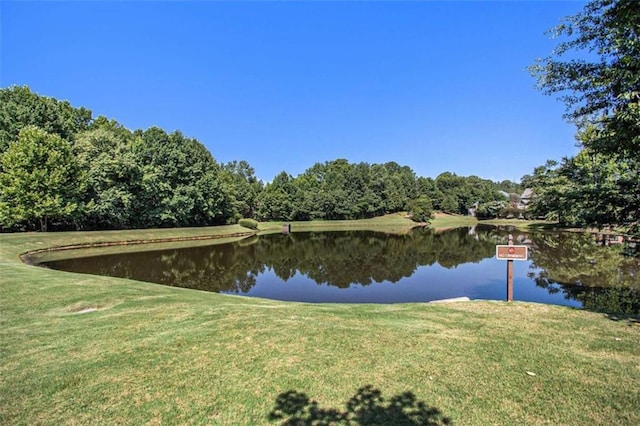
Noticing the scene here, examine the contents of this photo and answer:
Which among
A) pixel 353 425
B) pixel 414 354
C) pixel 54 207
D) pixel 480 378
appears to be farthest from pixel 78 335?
pixel 54 207

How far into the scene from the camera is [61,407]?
137 inches

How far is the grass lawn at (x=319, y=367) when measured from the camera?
3377 millimetres

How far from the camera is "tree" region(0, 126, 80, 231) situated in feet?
88.4

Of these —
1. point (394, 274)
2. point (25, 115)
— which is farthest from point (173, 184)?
point (394, 274)

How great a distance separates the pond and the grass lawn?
208 inches

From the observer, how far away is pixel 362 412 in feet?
11.0

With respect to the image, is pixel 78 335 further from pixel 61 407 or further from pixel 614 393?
pixel 614 393

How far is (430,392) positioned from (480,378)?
2.49ft

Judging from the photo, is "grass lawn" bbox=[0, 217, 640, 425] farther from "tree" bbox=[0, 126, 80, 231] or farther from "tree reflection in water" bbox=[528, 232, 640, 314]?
"tree" bbox=[0, 126, 80, 231]

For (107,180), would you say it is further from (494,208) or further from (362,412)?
(494,208)

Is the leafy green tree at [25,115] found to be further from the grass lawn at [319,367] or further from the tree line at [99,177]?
the grass lawn at [319,367]

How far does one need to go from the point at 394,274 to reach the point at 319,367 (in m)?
13.9

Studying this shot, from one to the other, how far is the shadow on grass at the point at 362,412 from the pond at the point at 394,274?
783 cm

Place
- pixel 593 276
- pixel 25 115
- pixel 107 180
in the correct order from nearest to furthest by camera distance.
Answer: pixel 593 276 < pixel 25 115 < pixel 107 180
